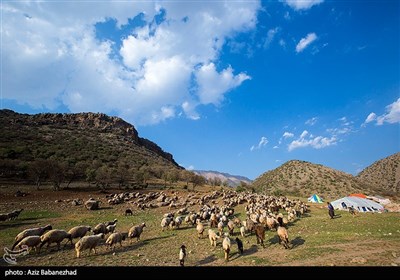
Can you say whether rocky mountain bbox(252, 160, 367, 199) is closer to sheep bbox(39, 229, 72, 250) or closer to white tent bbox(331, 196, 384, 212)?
white tent bbox(331, 196, 384, 212)

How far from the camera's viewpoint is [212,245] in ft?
55.3

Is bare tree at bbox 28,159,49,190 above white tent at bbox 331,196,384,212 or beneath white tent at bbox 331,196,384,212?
above

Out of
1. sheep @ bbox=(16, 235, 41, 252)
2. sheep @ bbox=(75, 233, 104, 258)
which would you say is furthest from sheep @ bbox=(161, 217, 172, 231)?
sheep @ bbox=(16, 235, 41, 252)

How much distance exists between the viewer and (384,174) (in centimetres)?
8631

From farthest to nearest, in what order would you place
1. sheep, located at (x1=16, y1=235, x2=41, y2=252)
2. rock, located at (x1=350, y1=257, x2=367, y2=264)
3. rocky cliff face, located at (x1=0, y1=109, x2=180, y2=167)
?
1. rocky cliff face, located at (x1=0, y1=109, x2=180, y2=167)
2. sheep, located at (x1=16, y1=235, x2=41, y2=252)
3. rock, located at (x1=350, y1=257, x2=367, y2=264)

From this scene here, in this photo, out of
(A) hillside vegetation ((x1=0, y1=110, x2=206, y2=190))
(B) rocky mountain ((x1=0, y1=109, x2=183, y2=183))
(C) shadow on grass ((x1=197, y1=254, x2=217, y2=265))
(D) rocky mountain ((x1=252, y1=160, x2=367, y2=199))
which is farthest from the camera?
(D) rocky mountain ((x1=252, y1=160, x2=367, y2=199))

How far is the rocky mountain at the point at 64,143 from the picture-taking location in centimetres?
7038

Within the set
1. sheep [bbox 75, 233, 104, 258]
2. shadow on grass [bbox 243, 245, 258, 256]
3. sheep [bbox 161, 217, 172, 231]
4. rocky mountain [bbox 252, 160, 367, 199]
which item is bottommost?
shadow on grass [bbox 243, 245, 258, 256]

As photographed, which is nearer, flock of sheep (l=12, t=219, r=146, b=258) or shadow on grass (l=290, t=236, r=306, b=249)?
flock of sheep (l=12, t=219, r=146, b=258)

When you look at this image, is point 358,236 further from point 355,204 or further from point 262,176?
point 262,176

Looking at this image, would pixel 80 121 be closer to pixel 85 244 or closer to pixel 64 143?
pixel 64 143

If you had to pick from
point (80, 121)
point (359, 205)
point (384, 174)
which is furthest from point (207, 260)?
point (80, 121)

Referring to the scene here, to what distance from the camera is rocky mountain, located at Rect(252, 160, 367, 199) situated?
70875 mm

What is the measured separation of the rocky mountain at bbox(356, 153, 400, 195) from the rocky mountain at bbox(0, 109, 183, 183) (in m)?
73.8
